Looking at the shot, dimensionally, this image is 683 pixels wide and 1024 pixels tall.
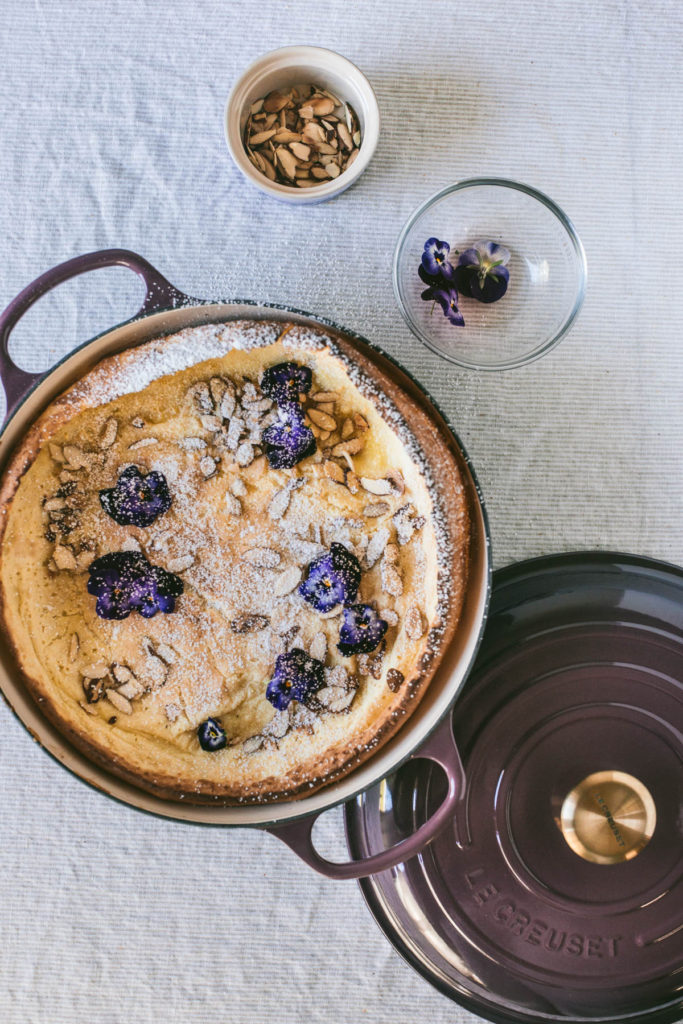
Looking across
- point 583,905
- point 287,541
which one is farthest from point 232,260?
point 583,905

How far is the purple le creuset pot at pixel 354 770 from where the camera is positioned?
3.01 ft

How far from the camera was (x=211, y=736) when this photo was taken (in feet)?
3.19

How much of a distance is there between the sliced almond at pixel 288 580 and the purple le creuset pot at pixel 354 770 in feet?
0.80

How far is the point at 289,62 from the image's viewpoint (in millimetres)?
1021

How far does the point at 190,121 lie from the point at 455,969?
142 centimetres

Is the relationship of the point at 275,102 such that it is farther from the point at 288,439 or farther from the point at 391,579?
the point at 391,579

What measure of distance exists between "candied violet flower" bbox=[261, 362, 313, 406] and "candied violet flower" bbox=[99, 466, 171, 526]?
0.20 meters

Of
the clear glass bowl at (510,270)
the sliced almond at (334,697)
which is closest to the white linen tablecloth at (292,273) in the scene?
the clear glass bowl at (510,270)

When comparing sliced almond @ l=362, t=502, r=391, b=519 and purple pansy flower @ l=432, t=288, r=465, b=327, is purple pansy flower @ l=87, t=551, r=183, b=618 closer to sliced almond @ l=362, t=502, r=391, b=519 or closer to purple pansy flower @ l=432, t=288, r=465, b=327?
sliced almond @ l=362, t=502, r=391, b=519

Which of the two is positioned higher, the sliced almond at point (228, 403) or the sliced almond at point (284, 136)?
the sliced almond at point (284, 136)

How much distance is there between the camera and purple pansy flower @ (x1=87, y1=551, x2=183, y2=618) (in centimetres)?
94

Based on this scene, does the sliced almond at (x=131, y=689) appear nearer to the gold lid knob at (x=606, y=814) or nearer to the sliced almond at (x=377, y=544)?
the sliced almond at (x=377, y=544)

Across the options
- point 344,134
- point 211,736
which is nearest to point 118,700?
point 211,736

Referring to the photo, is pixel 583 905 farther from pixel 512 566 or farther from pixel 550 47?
pixel 550 47
